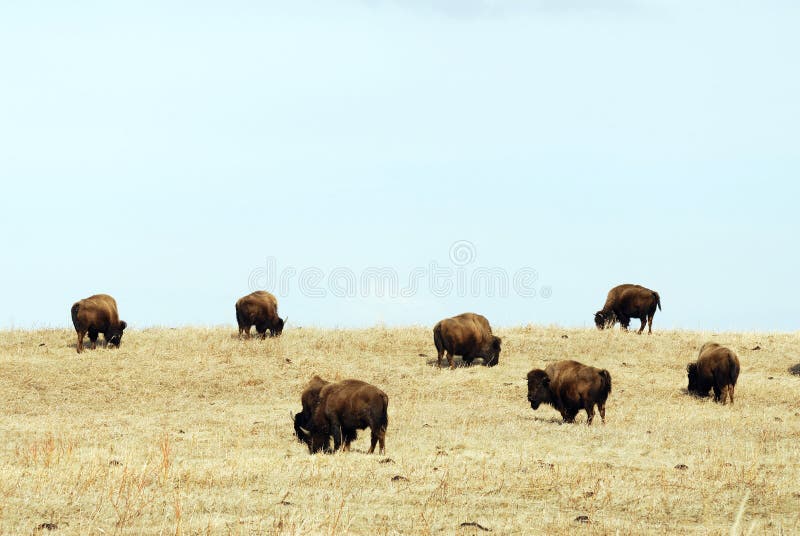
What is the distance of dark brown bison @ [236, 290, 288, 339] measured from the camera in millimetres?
31938

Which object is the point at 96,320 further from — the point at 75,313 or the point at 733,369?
the point at 733,369

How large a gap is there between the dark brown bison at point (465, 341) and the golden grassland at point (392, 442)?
0.62 m

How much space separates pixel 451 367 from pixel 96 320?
37.7 ft

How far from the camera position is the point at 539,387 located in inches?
851

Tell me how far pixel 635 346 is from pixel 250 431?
52.1 feet

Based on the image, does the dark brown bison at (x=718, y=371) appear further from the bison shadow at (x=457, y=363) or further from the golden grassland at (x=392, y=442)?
the bison shadow at (x=457, y=363)

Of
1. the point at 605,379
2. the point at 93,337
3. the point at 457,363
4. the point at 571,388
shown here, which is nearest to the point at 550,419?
the point at 571,388

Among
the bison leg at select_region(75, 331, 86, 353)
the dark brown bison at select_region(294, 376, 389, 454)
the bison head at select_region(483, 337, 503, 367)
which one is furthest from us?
the bison leg at select_region(75, 331, 86, 353)

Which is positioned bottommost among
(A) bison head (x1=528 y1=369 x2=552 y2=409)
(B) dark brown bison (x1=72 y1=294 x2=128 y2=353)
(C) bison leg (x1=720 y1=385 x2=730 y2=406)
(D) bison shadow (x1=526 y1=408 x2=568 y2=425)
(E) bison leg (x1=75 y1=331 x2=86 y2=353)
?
(D) bison shadow (x1=526 y1=408 x2=568 y2=425)

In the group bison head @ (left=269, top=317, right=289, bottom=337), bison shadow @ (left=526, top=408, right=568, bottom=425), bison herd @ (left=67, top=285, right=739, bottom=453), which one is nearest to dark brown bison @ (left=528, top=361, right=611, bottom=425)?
bison herd @ (left=67, top=285, right=739, bottom=453)

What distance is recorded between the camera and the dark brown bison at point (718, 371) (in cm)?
2498

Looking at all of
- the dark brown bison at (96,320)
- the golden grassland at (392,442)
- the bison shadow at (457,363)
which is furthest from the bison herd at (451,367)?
the golden grassland at (392,442)

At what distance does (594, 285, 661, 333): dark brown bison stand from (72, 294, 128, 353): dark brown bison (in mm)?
17671

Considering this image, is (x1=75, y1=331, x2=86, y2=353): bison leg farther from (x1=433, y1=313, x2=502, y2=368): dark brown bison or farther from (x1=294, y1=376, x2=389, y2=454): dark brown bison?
(x1=294, y1=376, x2=389, y2=454): dark brown bison
